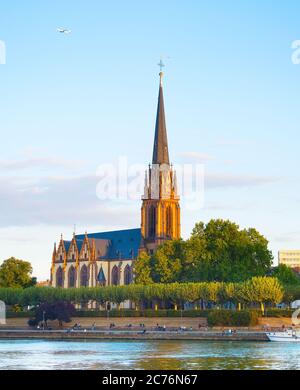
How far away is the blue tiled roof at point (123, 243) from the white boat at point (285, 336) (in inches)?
2098

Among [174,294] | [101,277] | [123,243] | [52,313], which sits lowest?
[52,313]

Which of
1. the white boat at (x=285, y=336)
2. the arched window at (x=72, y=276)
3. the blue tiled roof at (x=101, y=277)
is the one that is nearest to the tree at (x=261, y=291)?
the white boat at (x=285, y=336)

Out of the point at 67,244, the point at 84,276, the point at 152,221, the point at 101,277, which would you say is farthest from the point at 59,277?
the point at 152,221

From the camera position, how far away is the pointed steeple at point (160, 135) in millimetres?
141750

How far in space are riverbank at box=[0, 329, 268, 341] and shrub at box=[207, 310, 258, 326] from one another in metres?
3.82

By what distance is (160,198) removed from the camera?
142375 mm

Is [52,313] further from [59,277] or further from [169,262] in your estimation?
[59,277]

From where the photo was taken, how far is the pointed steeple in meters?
142

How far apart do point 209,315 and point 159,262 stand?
1955cm

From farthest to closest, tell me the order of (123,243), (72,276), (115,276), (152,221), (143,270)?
(72,276) < (123,243) < (115,276) < (152,221) < (143,270)

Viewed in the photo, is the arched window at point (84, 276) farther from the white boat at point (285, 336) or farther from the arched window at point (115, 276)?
the white boat at point (285, 336)

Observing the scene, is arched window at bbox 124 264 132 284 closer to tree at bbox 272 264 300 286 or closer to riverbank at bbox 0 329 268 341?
tree at bbox 272 264 300 286

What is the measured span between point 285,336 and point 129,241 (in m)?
60.3
